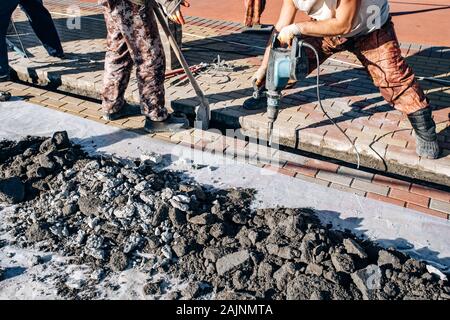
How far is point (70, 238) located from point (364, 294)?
176 cm

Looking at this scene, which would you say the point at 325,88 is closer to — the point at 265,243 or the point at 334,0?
the point at 334,0

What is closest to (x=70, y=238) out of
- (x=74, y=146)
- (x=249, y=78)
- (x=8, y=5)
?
(x=74, y=146)

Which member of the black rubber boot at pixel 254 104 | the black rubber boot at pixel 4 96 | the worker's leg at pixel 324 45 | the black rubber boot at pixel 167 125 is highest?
the worker's leg at pixel 324 45

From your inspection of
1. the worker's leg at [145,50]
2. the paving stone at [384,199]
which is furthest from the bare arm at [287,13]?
the paving stone at [384,199]

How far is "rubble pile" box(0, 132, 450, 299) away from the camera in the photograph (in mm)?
Result: 2137

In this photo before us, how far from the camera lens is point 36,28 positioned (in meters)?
4.94

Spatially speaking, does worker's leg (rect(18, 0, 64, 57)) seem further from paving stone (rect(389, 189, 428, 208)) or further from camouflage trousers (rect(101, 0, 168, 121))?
paving stone (rect(389, 189, 428, 208))

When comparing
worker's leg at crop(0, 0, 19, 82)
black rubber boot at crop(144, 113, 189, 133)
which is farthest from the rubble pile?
worker's leg at crop(0, 0, 19, 82)

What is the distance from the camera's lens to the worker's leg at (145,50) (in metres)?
3.13

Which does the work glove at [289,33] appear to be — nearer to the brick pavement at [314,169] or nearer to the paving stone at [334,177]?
the brick pavement at [314,169]

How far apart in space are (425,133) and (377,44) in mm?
803
